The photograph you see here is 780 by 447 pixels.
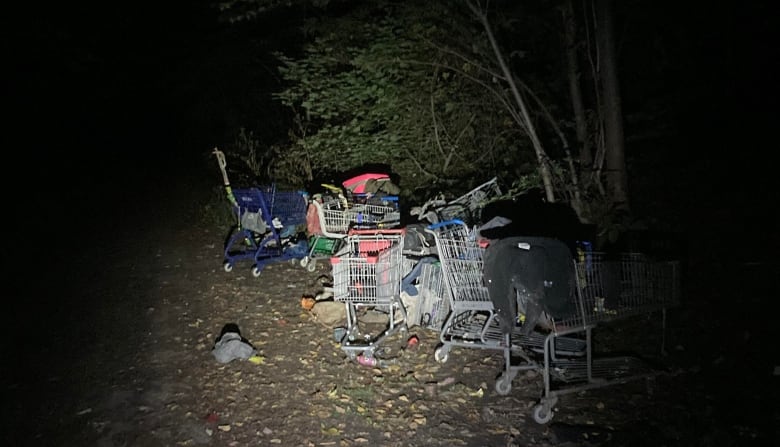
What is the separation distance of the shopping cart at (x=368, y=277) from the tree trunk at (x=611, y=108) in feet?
9.50

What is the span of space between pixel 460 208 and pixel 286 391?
126 inches

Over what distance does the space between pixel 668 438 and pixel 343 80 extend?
7.25 metres

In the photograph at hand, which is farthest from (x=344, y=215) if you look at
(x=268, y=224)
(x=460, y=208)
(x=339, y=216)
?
(x=460, y=208)

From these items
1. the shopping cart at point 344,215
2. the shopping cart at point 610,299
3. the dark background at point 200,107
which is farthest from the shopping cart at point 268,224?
the shopping cart at point 610,299

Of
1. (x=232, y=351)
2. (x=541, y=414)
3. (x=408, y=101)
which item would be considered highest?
(x=408, y=101)

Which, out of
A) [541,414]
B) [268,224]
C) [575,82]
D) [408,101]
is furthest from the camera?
[408,101]

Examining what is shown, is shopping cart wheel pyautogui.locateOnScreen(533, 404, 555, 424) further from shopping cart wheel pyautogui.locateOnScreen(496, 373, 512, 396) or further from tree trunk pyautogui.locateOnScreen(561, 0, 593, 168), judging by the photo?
tree trunk pyautogui.locateOnScreen(561, 0, 593, 168)

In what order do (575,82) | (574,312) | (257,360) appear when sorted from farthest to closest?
(575,82) → (257,360) → (574,312)

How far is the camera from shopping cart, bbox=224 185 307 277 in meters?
7.47

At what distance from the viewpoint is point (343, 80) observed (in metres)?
9.21

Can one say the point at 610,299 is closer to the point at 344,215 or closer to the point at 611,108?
the point at 611,108

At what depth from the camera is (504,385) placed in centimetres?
456

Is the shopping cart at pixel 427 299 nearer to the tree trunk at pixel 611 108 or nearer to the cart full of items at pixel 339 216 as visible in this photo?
the cart full of items at pixel 339 216

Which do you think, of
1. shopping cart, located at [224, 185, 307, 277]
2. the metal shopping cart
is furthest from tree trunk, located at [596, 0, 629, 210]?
shopping cart, located at [224, 185, 307, 277]
